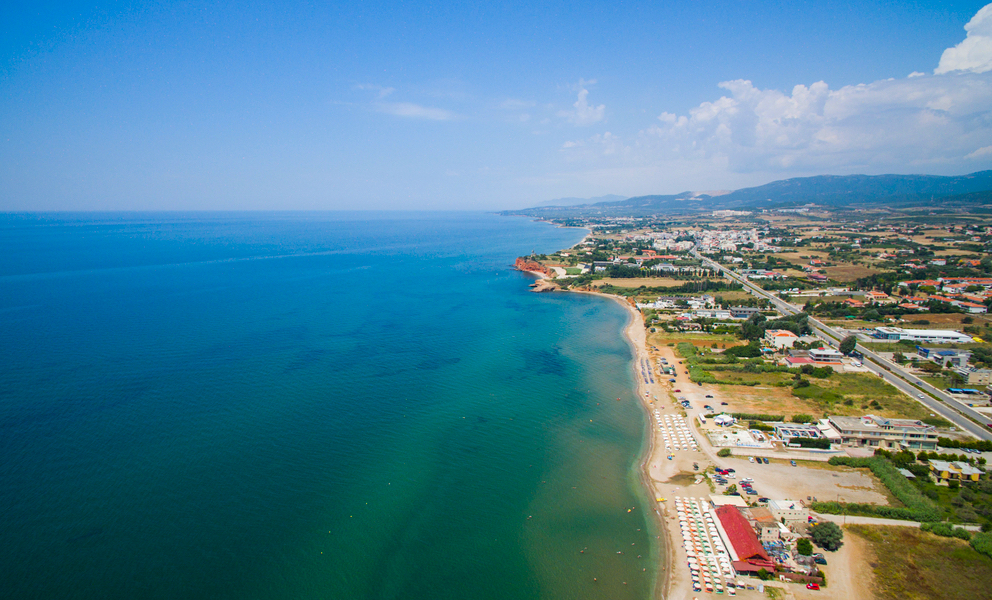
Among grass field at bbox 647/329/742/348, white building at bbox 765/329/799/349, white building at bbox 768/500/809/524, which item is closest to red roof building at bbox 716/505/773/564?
white building at bbox 768/500/809/524

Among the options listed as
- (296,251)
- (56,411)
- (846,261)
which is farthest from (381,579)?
(296,251)

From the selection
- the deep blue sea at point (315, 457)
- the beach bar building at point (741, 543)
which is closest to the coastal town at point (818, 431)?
the beach bar building at point (741, 543)

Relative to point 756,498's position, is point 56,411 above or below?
above

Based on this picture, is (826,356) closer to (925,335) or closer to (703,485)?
(925,335)

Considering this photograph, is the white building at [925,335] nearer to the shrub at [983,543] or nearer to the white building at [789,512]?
the shrub at [983,543]

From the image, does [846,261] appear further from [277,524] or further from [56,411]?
[56,411]

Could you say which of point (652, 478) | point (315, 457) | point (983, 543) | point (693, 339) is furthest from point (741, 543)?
point (693, 339)
